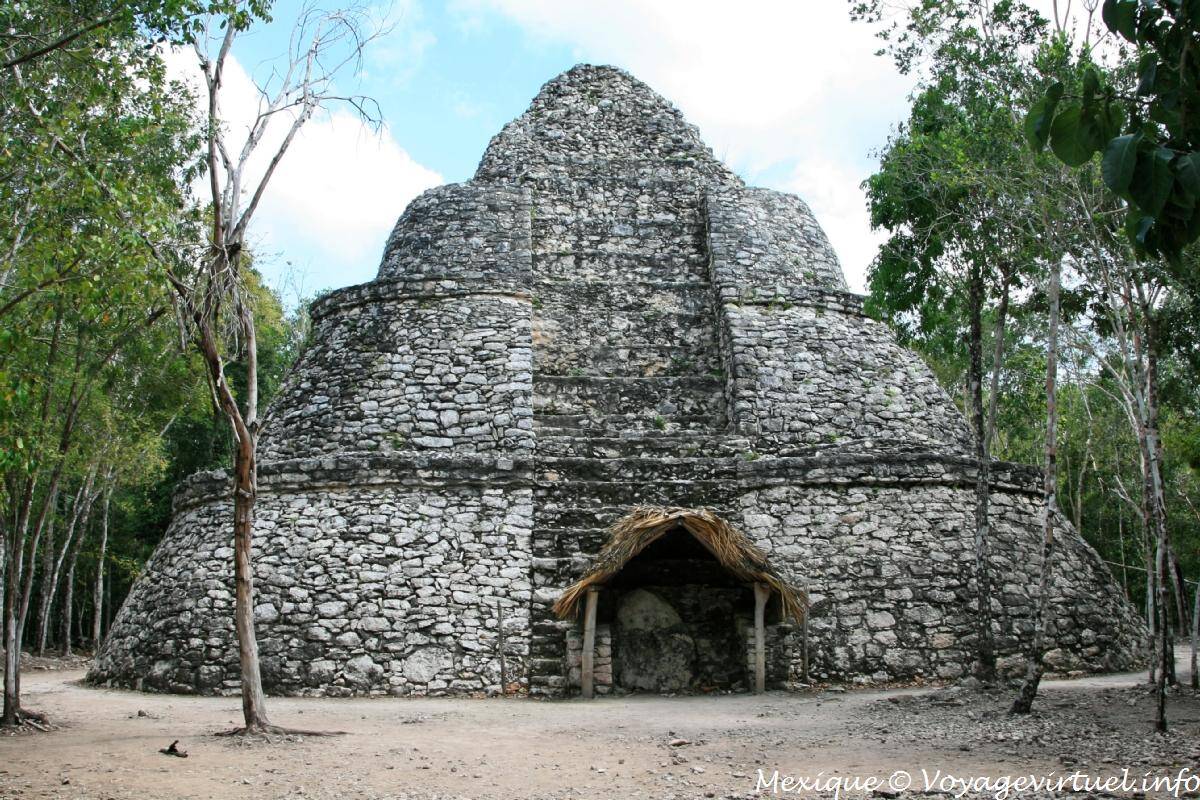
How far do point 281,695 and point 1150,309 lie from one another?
7947 mm

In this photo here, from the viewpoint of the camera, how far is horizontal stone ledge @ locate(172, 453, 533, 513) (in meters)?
10.1

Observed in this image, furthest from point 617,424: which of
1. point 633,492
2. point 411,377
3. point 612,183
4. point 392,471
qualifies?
point 612,183

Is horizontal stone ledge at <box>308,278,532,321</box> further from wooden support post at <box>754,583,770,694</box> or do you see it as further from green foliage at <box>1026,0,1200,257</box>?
green foliage at <box>1026,0,1200,257</box>

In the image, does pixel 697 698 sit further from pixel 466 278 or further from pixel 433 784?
pixel 466 278

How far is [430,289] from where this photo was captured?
1258cm

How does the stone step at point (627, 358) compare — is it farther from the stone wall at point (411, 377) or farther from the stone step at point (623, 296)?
the stone wall at point (411, 377)

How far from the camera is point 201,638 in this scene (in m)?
9.45

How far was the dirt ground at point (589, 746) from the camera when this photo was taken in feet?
17.1

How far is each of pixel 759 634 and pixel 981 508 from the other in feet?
7.52

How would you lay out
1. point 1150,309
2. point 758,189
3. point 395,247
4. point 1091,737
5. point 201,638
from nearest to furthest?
point 1091,737
point 1150,309
point 201,638
point 395,247
point 758,189

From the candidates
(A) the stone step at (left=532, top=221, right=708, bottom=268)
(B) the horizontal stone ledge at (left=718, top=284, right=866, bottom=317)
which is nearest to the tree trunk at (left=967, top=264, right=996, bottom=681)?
(B) the horizontal stone ledge at (left=718, top=284, right=866, bottom=317)

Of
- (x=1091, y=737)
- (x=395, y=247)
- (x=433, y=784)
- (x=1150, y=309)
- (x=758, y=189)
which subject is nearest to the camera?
(x=433, y=784)

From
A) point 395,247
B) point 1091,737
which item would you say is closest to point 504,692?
point 1091,737

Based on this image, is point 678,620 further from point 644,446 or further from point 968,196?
point 968,196
